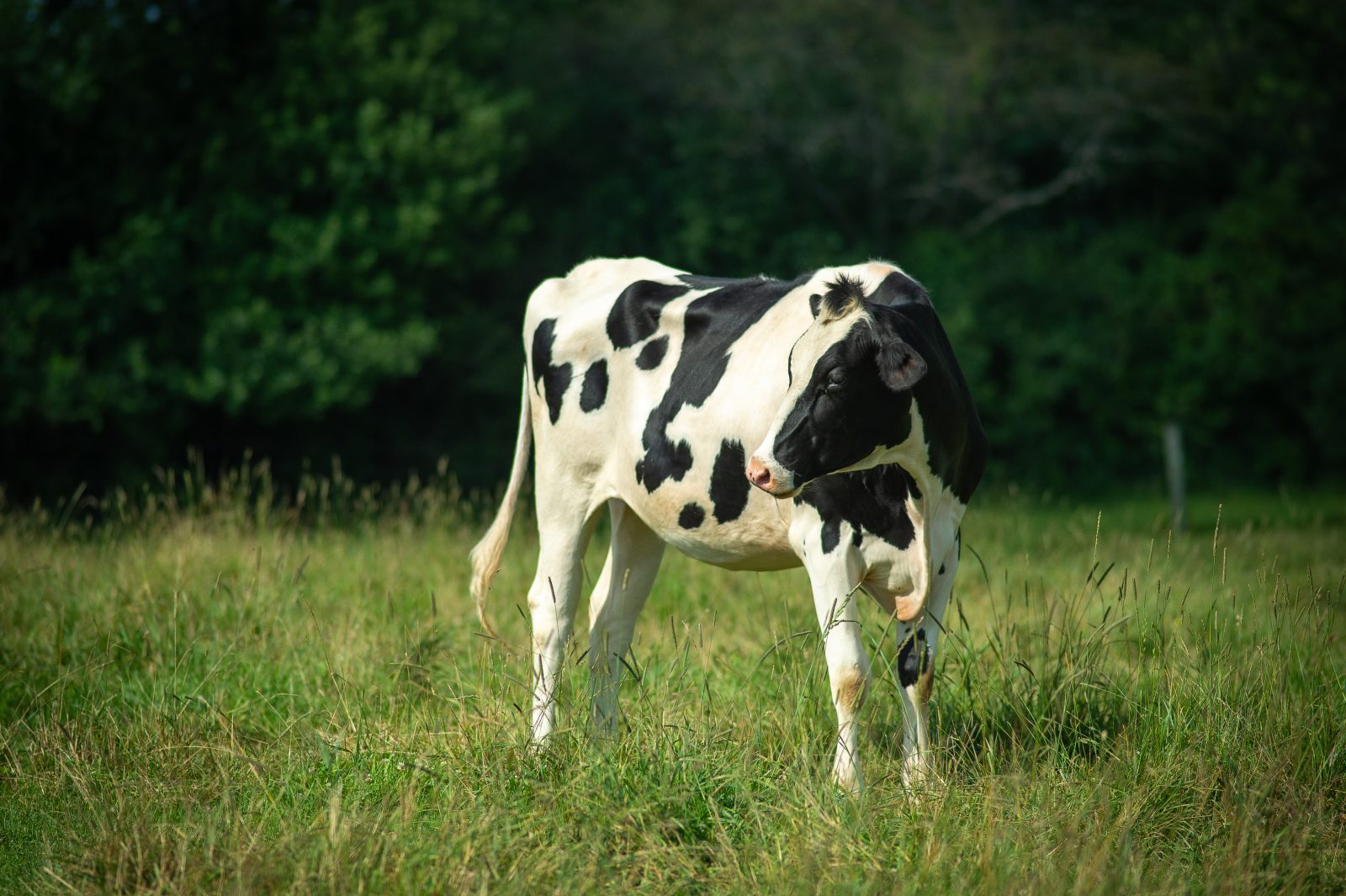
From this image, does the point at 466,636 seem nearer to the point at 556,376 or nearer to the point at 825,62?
the point at 556,376

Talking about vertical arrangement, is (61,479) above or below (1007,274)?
below

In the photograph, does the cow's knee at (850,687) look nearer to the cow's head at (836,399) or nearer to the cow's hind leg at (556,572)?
the cow's head at (836,399)

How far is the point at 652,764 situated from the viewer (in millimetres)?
3646

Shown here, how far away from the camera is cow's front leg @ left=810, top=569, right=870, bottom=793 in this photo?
3.87 m

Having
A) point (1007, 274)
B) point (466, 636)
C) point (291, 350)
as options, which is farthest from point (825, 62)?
point (466, 636)

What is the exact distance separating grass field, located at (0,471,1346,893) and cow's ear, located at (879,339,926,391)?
924 mm

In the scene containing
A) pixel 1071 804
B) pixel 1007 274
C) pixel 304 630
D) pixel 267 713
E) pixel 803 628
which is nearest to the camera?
pixel 1071 804

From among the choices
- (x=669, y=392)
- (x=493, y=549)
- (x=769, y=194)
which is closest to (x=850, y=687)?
(x=669, y=392)

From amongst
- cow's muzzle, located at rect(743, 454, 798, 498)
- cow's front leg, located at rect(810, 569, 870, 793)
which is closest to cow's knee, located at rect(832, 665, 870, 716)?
cow's front leg, located at rect(810, 569, 870, 793)

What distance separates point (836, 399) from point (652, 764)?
Answer: 1.25 meters

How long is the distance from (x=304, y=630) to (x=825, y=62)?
52.1ft

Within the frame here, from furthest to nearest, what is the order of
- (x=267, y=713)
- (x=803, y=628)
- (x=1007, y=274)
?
(x=1007, y=274) → (x=803, y=628) → (x=267, y=713)

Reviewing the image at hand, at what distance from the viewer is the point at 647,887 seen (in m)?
3.29

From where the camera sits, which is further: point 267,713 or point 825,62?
point 825,62
